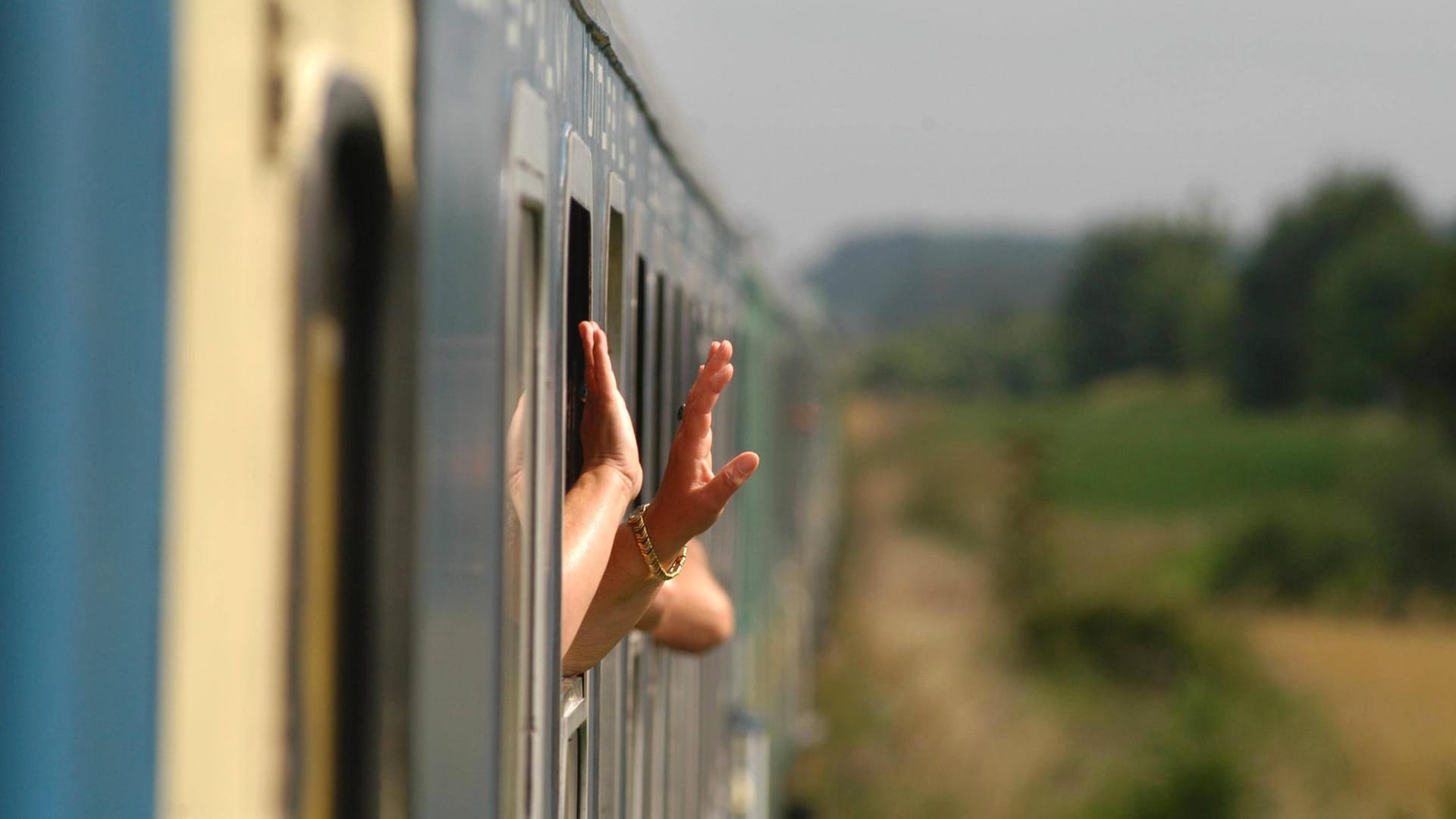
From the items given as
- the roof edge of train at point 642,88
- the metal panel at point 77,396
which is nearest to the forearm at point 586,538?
the roof edge of train at point 642,88

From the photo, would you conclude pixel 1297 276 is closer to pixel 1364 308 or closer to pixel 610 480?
pixel 1364 308

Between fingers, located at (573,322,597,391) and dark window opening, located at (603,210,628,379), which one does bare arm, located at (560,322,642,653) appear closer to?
fingers, located at (573,322,597,391)

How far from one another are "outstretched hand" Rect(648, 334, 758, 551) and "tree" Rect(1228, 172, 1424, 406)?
6801cm

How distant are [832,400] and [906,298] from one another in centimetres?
15788

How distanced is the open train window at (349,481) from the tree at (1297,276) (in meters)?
69.3

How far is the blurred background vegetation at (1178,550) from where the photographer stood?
14242 millimetres

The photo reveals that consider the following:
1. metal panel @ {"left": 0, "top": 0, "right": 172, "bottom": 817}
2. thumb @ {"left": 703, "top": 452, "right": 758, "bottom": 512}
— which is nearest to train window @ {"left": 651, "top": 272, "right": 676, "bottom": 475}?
thumb @ {"left": 703, "top": 452, "right": 758, "bottom": 512}

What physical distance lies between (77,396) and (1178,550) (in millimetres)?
40831

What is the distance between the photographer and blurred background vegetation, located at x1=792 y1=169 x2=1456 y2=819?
1424cm

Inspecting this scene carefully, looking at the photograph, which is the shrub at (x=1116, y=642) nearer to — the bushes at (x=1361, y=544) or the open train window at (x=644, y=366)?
the bushes at (x=1361, y=544)

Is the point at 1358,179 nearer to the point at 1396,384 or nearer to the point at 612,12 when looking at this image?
the point at 1396,384

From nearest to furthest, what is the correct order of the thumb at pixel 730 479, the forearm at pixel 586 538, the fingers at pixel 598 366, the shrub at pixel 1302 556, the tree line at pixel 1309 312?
the forearm at pixel 586 538, the fingers at pixel 598 366, the thumb at pixel 730 479, the shrub at pixel 1302 556, the tree line at pixel 1309 312

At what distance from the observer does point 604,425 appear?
2.51m

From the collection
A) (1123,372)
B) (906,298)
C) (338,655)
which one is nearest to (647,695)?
(338,655)
